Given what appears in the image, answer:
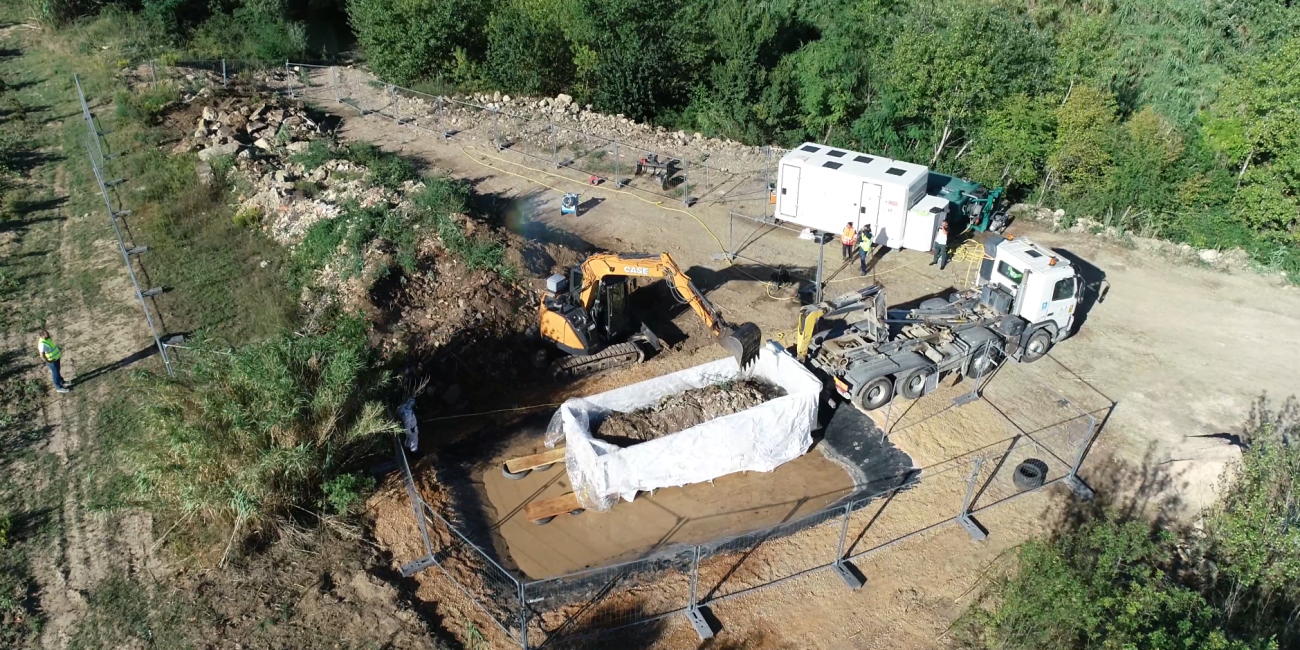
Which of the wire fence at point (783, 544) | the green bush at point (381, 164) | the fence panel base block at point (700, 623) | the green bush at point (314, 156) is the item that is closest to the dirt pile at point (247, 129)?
the green bush at point (314, 156)

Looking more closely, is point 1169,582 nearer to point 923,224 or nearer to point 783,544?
point 783,544

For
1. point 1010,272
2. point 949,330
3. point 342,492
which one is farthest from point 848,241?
point 342,492

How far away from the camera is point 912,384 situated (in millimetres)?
18609

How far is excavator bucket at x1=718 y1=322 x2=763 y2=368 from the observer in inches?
695

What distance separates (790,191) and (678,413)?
11.8 metres

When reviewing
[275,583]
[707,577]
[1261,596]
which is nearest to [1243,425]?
[1261,596]

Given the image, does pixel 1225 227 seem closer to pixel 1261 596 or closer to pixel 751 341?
pixel 1261 596

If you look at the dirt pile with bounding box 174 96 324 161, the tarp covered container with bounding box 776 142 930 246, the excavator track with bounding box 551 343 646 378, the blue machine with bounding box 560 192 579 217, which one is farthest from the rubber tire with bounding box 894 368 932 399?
the dirt pile with bounding box 174 96 324 161

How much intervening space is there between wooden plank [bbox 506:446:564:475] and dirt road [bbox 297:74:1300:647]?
172 inches

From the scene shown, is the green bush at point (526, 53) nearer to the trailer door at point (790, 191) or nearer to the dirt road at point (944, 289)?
the dirt road at point (944, 289)

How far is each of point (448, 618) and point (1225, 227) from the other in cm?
2601

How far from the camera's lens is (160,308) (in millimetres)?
22484

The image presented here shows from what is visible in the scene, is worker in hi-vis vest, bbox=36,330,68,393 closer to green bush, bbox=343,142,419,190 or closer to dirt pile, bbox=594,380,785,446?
green bush, bbox=343,142,419,190

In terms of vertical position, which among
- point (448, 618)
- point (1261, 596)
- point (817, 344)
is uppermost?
point (817, 344)
